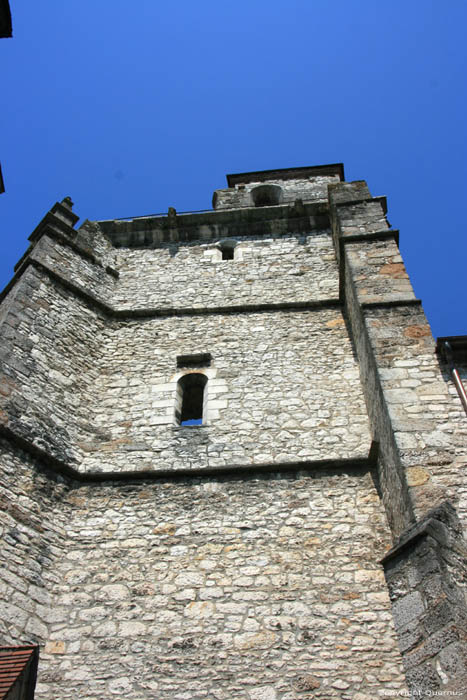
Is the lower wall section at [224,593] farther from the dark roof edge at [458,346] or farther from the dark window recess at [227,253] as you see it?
the dark window recess at [227,253]

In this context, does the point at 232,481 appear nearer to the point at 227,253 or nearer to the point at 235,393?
the point at 235,393

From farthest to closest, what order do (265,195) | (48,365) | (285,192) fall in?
(265,195) < (285,192) < (48,365)

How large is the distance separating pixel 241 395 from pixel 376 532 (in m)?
2.41

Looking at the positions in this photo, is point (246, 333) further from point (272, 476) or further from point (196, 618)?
point (196, 618)

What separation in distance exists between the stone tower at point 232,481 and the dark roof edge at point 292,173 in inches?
236

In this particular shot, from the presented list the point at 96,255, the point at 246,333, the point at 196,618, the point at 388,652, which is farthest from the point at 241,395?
the point at 96,255

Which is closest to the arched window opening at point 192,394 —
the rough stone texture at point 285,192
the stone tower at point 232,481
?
the stone tower at point 232,481

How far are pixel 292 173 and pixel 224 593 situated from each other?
477 inches

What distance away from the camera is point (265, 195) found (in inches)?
583

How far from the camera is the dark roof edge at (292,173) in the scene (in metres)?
15.5

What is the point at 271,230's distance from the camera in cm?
1115

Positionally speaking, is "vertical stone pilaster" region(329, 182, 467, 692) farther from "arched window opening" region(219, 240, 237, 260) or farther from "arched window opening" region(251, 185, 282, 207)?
"arched window opening" region(251, 185, 282, 207)

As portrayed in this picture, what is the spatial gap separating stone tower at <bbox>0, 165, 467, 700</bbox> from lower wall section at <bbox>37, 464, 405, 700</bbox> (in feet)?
0.06

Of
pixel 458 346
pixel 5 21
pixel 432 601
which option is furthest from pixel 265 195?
pixel 432 601
